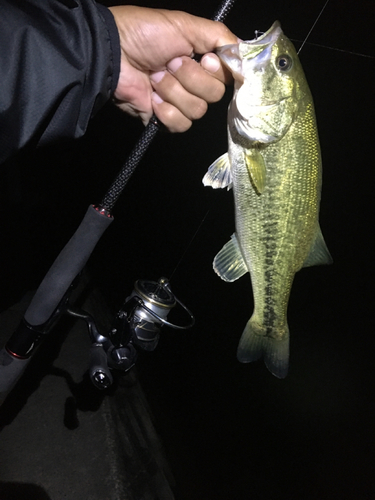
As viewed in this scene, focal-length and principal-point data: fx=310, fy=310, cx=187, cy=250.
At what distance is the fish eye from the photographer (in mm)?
1270

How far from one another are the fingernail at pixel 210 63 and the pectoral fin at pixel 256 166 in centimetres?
35

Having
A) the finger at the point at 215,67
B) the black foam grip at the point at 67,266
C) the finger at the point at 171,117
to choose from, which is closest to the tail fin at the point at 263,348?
the black foam grip at the point at 67,266

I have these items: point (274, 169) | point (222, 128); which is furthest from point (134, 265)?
point (274, 169)

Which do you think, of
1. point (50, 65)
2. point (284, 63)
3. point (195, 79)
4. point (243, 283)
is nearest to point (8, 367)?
point (50, 65)

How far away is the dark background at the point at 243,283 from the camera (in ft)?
6.10

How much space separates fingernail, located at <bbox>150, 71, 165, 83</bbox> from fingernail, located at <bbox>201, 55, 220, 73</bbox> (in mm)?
245

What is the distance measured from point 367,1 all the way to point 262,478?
10.2ft

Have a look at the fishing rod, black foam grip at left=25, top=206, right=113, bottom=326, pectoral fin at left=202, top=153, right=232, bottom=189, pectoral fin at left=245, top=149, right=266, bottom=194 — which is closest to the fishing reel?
the fishing rod

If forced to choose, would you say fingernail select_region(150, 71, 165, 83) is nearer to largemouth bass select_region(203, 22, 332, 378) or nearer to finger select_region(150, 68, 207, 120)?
finger select_region(150, 68, 207, 120)

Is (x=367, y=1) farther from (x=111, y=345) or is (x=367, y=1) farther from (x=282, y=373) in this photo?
(x=111, y=345)

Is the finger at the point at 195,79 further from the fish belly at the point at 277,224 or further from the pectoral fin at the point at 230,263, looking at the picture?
the pectoral fin at the point at 230,263

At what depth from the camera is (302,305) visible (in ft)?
7.37

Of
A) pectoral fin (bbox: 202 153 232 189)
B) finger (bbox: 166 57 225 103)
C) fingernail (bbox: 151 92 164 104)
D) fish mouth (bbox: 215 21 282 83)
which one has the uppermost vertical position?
fish mouth (bbox: 215 21 282 83)

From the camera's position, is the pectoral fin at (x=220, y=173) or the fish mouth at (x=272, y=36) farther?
the pectoral fin at (x=220, y=173)
